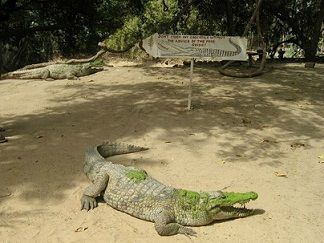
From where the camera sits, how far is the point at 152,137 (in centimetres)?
691

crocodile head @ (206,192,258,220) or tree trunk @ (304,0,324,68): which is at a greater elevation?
tree trunk @ (304,0,324,68)

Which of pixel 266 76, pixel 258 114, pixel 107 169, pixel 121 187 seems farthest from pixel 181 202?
pixel 266 76

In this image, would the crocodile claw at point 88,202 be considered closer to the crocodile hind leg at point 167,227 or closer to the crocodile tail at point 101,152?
the crocodile tail at point 101,152

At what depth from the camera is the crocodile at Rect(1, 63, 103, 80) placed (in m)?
12.5

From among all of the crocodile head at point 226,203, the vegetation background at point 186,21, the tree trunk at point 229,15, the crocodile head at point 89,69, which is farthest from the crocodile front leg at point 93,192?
the tree trunk at point 229,15

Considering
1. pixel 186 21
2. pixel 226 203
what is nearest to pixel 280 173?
pixel 226 203

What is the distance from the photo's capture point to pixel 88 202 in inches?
190

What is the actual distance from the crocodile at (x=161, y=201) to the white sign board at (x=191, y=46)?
3474 millimetres

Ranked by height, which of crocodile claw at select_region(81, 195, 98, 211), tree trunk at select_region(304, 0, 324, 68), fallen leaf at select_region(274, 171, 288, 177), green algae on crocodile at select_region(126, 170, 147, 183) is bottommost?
crocodile claw at select_region(81, 195, 98, 211)

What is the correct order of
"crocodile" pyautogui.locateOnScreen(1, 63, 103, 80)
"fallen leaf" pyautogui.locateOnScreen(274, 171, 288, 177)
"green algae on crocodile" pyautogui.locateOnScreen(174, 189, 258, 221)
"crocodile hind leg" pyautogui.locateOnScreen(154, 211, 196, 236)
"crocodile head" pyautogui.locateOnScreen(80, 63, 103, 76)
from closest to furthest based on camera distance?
1. "crocodile hind leg" pyautogui.locateOnScreen(154, 211, 196, 236)
2. "green algae on crocodile" pyautogui.locateOnScreen(174, 189, 258, 221)
3. "fallen leaf" pyautogui.locateOnScreen(274, 171, 288, 177)
4. "crocodile" pyautogui.locateOnScreen(1, 63, 103, 80)
5. "crocodile head" pyautogui.locateOnScreen(80, 63, 103, 76)

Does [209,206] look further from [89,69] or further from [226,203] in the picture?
[89,69]

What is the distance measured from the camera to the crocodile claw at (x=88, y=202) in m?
4.78

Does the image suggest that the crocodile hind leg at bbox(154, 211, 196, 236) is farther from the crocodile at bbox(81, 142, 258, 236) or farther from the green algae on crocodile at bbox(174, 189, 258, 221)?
the green algae on crocodile at bbox(174, 189, 258, 221)

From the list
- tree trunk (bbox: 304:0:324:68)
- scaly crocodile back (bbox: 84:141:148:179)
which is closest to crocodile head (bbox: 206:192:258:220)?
scaly crocodile back (bbox: 84:141:148:179)
